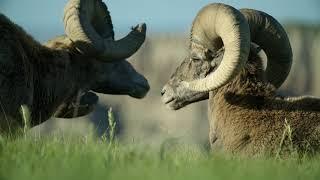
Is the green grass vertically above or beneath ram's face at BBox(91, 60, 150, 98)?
above

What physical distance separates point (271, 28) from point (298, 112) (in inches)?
59.3

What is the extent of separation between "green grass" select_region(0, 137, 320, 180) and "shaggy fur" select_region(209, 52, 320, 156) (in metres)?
2.63

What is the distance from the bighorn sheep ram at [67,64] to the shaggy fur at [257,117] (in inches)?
102

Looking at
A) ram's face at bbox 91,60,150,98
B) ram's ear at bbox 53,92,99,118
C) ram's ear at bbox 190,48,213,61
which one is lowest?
ram's ear at bbox 53,92,99,118

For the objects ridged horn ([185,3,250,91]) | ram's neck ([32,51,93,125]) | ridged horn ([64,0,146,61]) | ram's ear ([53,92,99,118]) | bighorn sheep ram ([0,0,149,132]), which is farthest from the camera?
ram's ear ([53,92,99,118])

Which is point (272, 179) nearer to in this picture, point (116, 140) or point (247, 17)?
point (116, 140)

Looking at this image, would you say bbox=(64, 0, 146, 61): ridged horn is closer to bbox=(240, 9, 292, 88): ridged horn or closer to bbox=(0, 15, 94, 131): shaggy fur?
bbox=(0, 15, 94, 131): shaggy fur

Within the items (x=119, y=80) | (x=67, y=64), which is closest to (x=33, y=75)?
(x=67, y=64)

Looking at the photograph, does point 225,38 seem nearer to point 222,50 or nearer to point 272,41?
point 222,50

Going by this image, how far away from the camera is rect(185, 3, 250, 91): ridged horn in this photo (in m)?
10.4

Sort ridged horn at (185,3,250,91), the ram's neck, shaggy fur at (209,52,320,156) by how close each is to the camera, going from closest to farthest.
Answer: shaggy fur at (209,52,320,156) < ridged horn at (185,3,250,91) < the ram's neck

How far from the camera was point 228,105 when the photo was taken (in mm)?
10742

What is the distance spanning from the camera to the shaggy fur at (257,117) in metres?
10.0

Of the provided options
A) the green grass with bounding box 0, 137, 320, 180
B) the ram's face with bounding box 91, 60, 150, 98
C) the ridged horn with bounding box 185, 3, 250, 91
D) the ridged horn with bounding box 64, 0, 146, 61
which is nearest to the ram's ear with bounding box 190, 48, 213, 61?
the ridged horn with bounding box 185, 3, 250, 91
